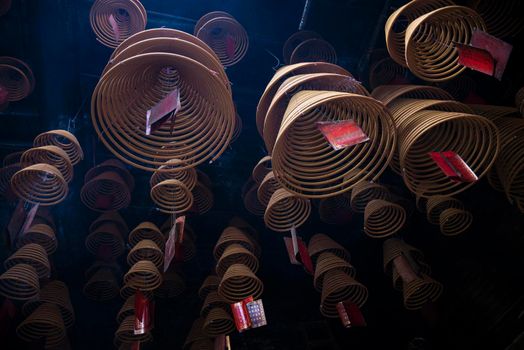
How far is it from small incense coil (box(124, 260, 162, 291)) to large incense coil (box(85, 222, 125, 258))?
83cm

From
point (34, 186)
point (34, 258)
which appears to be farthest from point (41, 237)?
point (34, 186)

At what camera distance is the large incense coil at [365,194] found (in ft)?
13.4

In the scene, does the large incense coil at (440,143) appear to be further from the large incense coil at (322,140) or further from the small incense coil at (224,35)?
the small incense coil at (224,35)

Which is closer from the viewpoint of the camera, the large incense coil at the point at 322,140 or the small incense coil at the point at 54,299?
the large incense coil at the point at 322,140

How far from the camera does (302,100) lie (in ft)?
7.73

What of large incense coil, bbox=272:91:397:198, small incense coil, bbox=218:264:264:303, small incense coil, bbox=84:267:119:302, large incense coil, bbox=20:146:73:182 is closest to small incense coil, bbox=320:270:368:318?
small incense coil, bbox=218:264:264:303

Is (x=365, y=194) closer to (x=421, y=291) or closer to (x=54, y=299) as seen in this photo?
(x=421, y=291)

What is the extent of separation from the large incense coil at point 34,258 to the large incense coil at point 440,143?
407 cm

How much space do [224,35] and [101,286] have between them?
4.00 meters

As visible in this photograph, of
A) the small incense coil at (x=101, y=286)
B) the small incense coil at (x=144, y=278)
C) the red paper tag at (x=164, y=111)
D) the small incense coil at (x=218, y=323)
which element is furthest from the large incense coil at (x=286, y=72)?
the small incense coil at (x=101, y=286)

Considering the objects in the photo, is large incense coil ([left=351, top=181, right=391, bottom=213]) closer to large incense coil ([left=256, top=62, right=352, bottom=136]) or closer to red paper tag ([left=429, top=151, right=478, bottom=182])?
red paper tag ([left=429, top=151, right=478, bottom=182])

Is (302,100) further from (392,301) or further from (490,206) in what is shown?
(392,301)

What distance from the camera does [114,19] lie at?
420 cm

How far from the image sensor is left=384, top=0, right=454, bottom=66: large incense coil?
118 inches
